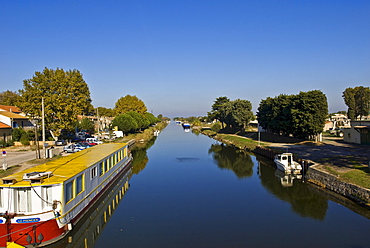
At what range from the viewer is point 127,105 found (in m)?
98.1

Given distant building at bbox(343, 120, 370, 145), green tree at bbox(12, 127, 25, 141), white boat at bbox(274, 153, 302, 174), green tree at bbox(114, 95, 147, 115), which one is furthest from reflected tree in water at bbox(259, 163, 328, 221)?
green tree at bbox(114, 95, 147, 115)

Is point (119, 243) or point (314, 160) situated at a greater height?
point (314, 160)

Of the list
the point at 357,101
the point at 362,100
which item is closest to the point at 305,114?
the point at 362,100

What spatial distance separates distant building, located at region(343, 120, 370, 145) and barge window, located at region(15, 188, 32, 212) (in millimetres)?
40356

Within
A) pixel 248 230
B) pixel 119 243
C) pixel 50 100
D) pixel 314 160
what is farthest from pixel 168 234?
pixel 50 100

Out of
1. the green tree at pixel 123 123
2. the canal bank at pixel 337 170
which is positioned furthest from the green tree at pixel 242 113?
the canal bank at pixel 337 170

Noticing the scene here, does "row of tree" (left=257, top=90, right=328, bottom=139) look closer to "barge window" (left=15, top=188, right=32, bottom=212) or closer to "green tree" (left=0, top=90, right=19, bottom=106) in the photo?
"barge window" (left=15, top=188, right=32, bottom=212)

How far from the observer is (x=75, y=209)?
16062mm

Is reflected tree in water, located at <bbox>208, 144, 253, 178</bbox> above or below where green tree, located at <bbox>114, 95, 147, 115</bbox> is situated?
below

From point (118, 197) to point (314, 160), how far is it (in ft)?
64.5

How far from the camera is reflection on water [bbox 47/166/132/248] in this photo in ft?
49.1

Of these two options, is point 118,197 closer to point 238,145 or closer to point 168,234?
point 168,234

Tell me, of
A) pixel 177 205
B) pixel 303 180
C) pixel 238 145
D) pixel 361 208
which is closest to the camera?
pixel 361 208

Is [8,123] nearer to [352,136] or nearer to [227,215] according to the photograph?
[227,215]
